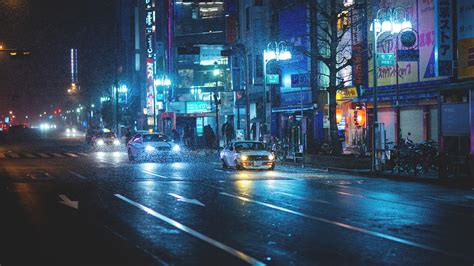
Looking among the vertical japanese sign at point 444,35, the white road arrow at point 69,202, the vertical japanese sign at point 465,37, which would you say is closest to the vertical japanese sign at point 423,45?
the vertical japanese sign at point 444,35

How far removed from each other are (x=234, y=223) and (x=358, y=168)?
56.1 feet

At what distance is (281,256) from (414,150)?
58.7ft

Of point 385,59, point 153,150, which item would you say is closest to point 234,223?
point 385,59

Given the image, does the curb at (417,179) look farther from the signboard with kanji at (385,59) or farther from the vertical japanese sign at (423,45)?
the vertical japanese sign at (423,45)

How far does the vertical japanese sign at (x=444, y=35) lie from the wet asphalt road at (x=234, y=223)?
647 cm

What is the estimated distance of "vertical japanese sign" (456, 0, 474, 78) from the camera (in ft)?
85.0

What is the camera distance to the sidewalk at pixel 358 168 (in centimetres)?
2259

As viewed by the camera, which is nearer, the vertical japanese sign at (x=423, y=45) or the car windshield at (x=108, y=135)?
the vertical japanese sign at (x=423, y=45)

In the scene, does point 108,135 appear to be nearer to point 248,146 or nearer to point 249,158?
point 248,146

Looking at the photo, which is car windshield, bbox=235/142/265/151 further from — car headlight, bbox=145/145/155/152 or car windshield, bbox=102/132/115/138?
car windshield, bbox=102/132/115/138

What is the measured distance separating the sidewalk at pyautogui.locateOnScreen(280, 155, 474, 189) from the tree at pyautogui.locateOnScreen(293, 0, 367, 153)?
1.17 meters

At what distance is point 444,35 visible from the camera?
2634cm

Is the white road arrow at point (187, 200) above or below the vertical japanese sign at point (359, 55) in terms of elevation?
below

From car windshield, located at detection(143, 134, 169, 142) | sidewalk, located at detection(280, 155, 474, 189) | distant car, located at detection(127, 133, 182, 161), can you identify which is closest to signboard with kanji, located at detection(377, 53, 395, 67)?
sidewalk, located at detection(280, 155, 474, 189)
